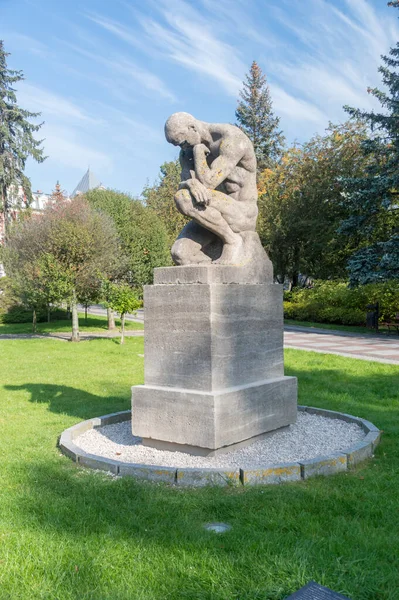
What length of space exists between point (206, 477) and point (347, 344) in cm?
1215

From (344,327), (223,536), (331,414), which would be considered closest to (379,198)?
(344,327)

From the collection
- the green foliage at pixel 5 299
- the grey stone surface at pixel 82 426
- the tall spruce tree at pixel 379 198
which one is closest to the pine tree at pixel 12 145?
the green foliage at pixel 5 299

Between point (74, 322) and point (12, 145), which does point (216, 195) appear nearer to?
point (74, 322)

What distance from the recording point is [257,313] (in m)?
5.57

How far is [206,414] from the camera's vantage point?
4812 millimetres

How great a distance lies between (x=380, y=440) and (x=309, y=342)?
10819mm

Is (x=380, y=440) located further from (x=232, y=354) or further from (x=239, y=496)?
(x=239, y=496)

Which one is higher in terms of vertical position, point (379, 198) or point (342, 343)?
point (379, 198)

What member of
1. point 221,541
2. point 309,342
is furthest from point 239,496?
point 309,342

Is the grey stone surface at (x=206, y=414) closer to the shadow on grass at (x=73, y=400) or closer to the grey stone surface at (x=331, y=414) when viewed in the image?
the grey stone surface at (x=331, y=414)

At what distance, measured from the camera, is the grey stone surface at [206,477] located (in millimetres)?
4285

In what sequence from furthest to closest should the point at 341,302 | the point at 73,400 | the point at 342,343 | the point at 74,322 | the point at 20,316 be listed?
the point at 20,316, the point at 341,302, the point at 74,322, the point at 342,343, the point at 73,400

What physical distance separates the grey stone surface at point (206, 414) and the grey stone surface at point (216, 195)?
131 cm

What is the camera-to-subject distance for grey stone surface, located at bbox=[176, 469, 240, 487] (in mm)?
4285
